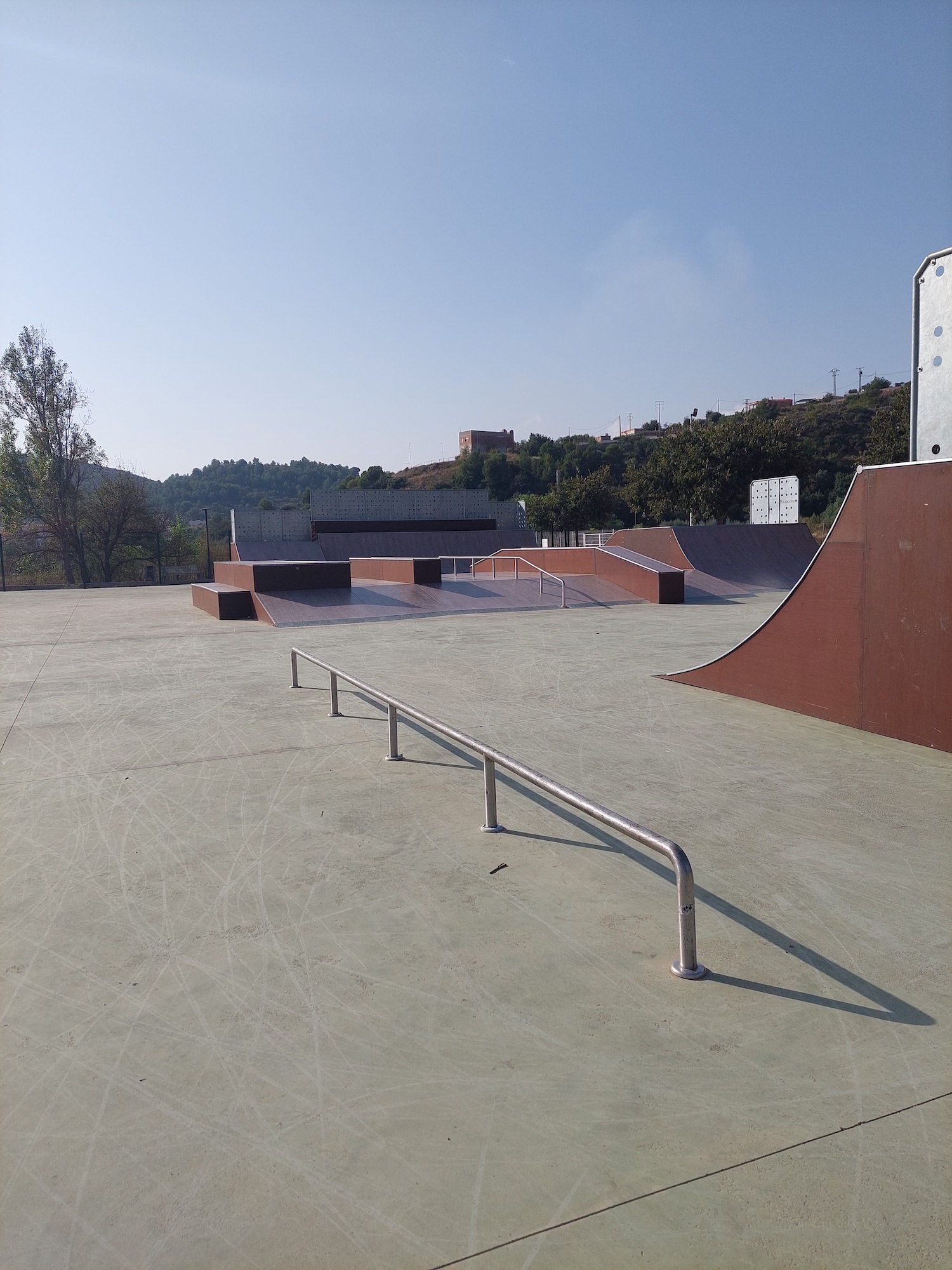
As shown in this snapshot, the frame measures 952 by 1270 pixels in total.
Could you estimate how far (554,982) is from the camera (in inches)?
115

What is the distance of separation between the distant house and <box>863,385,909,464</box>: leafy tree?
420 ft

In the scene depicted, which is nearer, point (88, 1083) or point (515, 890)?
point (88, 1083)

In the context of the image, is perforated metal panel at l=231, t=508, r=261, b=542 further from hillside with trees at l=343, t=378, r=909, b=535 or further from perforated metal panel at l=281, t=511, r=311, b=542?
hillside with trees at l=343, t=378, r=909, b=535

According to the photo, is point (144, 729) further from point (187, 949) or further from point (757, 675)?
point (757, 675)

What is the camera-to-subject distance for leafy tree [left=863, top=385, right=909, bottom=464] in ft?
97.3

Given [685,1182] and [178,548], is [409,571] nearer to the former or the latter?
[685,1182]

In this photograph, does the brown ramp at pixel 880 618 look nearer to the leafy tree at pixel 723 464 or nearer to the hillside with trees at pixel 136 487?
the hillside with trees at pixel 136 487

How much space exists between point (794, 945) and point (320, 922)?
6.11 feet

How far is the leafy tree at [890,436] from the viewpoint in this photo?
2966 cm

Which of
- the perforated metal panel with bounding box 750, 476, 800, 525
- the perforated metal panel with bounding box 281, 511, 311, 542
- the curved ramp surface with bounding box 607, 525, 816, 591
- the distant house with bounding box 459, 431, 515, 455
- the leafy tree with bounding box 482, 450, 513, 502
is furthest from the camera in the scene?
the distant house with bounding box 459, 431, 515, 455

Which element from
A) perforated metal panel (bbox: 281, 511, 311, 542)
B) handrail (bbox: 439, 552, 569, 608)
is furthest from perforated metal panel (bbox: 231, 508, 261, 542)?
handrail (bbox: 439, 552, 569, 608)

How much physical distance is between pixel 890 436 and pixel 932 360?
28.0 m

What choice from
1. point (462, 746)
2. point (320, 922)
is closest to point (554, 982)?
point (320, 922)

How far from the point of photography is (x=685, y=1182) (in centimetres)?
200
